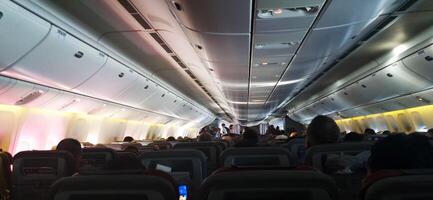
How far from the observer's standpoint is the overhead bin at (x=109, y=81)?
357 inches

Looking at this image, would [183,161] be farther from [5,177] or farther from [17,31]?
[17,31]

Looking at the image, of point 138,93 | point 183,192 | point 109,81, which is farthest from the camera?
point 138,93

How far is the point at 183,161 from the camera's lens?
492 centimetres

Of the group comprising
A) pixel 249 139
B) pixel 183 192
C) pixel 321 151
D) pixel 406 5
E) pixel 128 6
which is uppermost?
pixel 406 5

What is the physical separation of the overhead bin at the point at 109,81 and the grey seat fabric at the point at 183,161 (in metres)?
4.51

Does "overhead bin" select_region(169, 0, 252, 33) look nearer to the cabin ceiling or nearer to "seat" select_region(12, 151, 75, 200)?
the cabin ceiling

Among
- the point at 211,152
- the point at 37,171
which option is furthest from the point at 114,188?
the point at 211,152

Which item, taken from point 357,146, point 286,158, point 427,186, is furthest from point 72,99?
point 427,186

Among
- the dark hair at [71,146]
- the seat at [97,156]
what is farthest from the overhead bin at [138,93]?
→ the seat at [97,156]

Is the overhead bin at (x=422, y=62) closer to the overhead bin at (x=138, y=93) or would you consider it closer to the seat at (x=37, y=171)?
the overhead bin at (x=138, y=93)

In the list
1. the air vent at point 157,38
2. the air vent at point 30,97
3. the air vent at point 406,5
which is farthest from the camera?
the air vent at point 30,97

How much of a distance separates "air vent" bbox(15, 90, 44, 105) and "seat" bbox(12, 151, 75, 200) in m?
3.88

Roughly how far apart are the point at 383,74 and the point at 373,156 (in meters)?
9.86

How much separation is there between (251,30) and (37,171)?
11.7 feet
